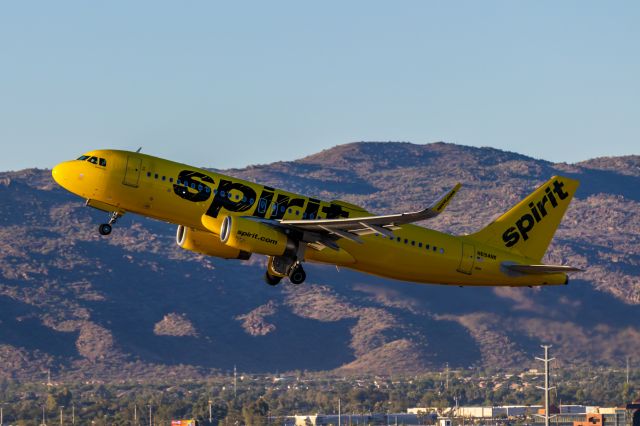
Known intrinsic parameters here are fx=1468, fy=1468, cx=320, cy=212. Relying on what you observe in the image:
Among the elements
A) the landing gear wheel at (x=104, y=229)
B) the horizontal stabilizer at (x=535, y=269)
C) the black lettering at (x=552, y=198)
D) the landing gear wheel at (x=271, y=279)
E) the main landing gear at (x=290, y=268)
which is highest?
the black lettering at (x=552, y=198)

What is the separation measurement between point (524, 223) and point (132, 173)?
86.5 ft

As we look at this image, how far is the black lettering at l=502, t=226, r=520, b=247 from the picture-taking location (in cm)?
8944

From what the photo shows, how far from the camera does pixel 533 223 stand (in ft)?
299

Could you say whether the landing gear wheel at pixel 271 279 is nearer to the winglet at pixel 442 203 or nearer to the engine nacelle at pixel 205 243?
the engine nacelle at pixel 205 243

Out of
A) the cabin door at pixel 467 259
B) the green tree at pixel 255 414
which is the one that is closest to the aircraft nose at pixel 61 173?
the cabin door at pixel 467 259

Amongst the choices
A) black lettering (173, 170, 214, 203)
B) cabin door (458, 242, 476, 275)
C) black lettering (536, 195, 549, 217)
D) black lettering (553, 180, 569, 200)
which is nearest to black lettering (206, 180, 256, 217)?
black lettering (173, 170, 214, 203)

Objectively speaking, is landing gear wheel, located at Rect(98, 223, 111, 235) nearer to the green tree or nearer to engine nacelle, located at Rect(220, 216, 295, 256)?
engine nacelle, located at Rect(220, 216, 295, 256)

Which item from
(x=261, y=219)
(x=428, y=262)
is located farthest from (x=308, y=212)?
(x=428, y=262)

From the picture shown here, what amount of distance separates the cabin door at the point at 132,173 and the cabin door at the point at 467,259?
20197mm

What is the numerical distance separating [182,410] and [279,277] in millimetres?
103365

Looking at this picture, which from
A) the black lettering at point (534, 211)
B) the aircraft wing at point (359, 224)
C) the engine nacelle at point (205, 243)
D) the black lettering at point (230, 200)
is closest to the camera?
the aircraft wing at point (359, 224)

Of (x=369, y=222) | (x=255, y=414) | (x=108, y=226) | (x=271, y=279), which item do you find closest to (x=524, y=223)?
(x=271, y=279)

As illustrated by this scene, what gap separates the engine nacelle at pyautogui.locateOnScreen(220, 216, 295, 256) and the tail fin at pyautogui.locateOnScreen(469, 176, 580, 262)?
1568cm

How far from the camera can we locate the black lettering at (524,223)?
3553 inches
